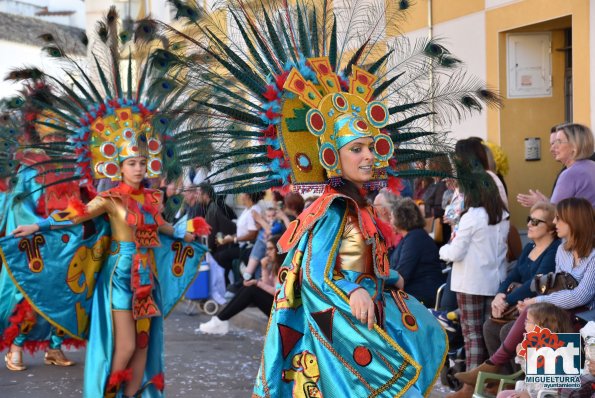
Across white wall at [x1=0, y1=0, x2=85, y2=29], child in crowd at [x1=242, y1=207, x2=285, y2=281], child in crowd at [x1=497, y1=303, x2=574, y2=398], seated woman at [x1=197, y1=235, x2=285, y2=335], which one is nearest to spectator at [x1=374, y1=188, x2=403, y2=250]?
seated woman at [x1=197, y1=235, x2=285, y2=335]

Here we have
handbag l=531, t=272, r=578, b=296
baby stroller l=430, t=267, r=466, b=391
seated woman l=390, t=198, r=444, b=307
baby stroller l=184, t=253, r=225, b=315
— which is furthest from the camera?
baby stroller l=184, t=253, r=225, b=315

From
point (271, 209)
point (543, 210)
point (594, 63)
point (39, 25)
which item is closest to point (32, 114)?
point (271, 209)

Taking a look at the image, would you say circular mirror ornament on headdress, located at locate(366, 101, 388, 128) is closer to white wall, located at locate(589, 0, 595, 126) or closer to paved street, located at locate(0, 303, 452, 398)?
paved street, located at locate(0, 303, 452, 398)

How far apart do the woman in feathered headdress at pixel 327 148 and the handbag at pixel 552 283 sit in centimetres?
130

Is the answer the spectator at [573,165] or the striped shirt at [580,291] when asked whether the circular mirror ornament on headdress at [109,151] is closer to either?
the spectator at [573,165]

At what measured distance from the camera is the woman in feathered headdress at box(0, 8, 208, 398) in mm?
7602

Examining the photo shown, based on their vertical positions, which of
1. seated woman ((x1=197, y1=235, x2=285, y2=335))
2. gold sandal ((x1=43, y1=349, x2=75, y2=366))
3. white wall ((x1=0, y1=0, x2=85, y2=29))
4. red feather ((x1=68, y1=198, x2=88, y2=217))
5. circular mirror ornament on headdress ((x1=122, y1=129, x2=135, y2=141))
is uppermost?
white wall ((x1=0, y1=0, x2=85, y2=29))

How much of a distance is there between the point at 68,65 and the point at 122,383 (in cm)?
254

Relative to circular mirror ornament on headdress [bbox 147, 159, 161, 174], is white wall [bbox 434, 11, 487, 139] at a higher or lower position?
higher

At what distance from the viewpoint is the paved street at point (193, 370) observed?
882cm

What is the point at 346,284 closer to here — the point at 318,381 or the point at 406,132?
the point at 318,381

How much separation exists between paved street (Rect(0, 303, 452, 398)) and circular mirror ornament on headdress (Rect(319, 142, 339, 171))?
3.22 metres

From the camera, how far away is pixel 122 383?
7.70 m

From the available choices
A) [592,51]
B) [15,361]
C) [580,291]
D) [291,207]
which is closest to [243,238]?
[291,207]
